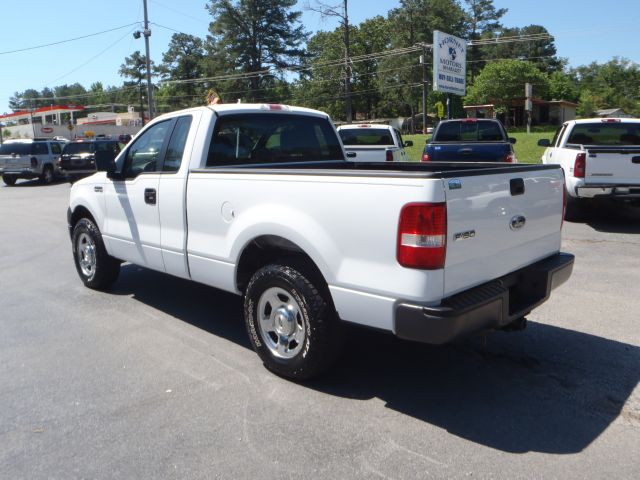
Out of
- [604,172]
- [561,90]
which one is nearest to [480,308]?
[604,172]

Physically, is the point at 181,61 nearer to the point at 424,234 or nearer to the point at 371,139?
the point at 371,139

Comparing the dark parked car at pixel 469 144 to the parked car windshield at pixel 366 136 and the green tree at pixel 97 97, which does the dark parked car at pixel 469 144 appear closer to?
the parked car windshield at pixel 366 136

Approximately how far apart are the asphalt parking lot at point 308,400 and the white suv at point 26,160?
752 inches

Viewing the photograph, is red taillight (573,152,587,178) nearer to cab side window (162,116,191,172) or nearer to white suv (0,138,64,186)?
cab side window (162,116,191,172)

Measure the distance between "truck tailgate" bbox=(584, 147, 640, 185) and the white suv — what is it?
20.8 m

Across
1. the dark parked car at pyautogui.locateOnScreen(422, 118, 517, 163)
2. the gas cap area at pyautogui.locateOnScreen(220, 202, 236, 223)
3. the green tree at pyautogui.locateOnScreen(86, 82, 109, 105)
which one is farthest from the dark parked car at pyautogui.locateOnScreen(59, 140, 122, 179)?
the green tree at pyautogui.locateOnScreen(86, 82, 109, 105)

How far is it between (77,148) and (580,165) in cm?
1865

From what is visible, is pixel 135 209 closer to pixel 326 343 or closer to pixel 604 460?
pixel 326 343

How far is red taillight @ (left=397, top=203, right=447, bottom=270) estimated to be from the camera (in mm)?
3150

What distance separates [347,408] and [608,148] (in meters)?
7.91

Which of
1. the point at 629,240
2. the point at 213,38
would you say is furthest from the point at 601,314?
the point at 213,38

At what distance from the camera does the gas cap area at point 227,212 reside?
4.27m


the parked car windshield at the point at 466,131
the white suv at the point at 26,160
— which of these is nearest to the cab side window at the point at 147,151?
the parked car windshield at the point at 466,131

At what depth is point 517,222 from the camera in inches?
151
